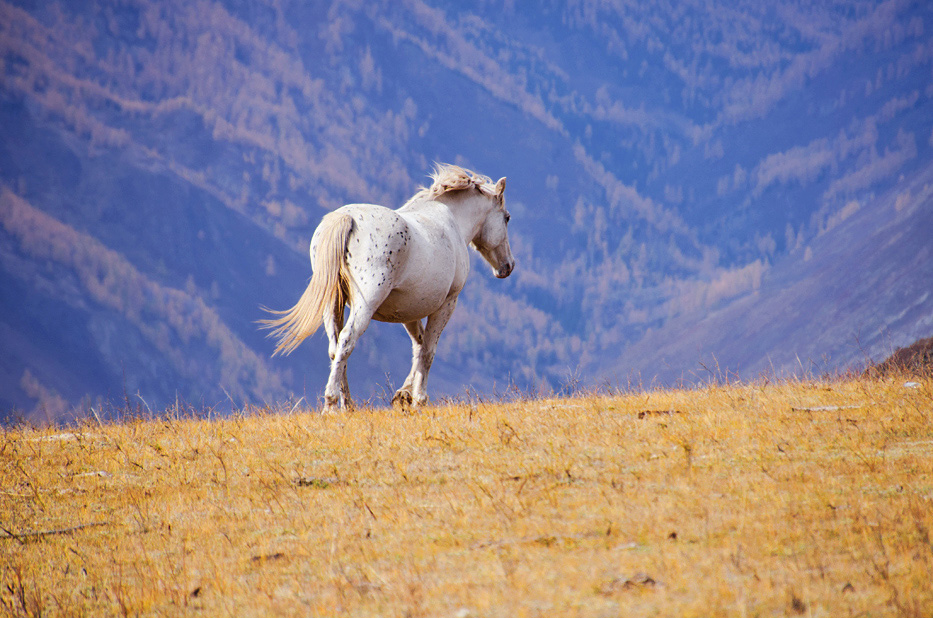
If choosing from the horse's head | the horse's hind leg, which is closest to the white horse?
the horse's hind leg

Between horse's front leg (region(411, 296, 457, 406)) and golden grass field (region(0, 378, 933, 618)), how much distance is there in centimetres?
210

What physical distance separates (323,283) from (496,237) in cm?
400

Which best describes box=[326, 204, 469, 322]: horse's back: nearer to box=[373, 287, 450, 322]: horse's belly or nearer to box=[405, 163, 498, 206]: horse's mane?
box=[373, 287, 450, 322]: horse's belly

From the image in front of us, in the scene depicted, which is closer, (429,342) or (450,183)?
(429,342)

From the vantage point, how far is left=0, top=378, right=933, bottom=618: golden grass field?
448cm

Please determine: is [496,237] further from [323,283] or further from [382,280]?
[323,283]

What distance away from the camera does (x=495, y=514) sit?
19.2 feet

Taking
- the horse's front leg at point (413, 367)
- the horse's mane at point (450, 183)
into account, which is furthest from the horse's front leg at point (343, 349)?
the horse's mane at point (450, 183)

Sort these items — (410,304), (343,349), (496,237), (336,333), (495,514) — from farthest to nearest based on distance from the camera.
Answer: (496,237) → (410,304) → (336,333) → (343,349) → (495,514)

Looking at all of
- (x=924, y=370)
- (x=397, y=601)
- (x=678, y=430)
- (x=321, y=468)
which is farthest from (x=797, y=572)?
(x=924, y=370)

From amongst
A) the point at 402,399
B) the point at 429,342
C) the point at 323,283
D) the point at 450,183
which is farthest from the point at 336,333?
the point at 450,183

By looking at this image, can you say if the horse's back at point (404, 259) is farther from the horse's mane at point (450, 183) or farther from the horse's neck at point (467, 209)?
the horse's neck at point (467, 209)

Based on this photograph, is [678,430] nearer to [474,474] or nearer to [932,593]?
[474,474]

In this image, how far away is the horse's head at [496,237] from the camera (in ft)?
43.2
